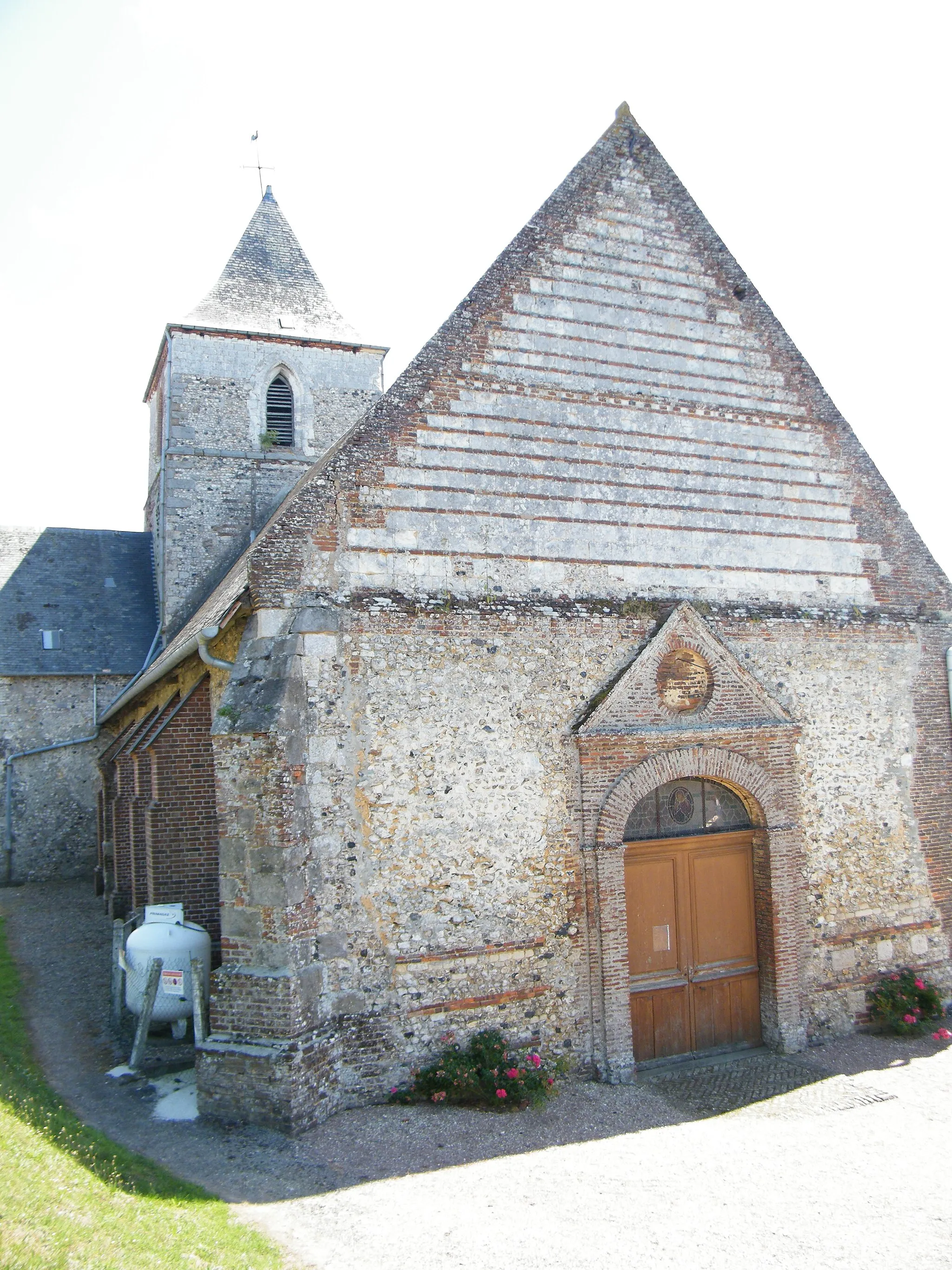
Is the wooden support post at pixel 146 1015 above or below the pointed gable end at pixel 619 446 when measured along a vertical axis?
below

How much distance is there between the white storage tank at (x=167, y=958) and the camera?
27.5ft

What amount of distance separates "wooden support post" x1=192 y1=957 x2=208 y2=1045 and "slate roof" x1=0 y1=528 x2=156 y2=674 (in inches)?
463

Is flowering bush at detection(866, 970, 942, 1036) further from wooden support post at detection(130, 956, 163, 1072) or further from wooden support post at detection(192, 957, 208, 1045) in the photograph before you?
wooden support post at detection(130, 956, 163, 1072)

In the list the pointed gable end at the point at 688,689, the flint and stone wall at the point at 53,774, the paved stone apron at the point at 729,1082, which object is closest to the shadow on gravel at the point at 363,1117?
the paved stone apron at the point at 729,1082

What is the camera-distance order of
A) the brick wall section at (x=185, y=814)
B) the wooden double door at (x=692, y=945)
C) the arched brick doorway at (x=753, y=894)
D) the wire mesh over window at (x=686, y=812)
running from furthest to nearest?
the brick wall section at (x=185, y=814) < the wire mesh over window at (x=686, y=812) < the wooden double door at (x=692, y=945) < the arched brick doorway at (x=753, y=894)

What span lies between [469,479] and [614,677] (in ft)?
7.83

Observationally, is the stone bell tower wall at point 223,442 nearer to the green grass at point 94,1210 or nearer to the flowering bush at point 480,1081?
the flowering bush at point 480,1081

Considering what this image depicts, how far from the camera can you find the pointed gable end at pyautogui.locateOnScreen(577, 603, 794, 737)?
27.3 ft

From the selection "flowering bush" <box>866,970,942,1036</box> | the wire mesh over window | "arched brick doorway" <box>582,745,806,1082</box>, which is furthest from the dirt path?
the wire mesh over window

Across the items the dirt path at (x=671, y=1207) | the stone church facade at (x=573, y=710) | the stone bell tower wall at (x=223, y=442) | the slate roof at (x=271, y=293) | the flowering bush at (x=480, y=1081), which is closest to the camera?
the dirt path at (x=671, y=1207)

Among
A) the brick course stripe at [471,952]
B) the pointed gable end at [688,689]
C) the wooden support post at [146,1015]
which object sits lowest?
the wooden support post at [146,1015]

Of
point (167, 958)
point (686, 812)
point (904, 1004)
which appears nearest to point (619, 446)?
point (686, 812)

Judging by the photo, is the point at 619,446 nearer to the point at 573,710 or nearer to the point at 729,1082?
the point at 573,710

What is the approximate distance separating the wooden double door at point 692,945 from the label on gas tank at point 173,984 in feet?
14.4
